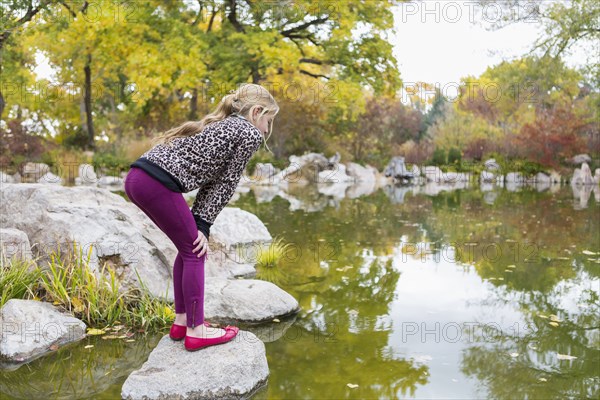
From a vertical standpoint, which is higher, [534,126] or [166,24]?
[166,24]

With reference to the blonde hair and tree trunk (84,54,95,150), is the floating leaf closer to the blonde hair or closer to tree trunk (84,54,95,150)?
the blonde hair

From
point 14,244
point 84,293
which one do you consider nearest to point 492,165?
point 84,293

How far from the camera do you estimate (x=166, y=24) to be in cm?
1634

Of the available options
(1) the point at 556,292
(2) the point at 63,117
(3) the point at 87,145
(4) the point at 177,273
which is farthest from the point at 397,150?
(4) the point at 177,273

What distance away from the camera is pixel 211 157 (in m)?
2.91

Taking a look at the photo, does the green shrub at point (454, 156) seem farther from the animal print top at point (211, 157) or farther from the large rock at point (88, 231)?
the animal print top at point (211, 157)

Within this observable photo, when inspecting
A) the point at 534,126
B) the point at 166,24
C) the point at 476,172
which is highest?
the point at 166,24

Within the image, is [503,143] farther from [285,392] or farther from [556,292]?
[285,392]

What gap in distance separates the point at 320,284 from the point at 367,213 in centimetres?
582

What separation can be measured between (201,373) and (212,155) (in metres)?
1.13

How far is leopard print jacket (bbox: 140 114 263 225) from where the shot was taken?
A: 289 centimetres

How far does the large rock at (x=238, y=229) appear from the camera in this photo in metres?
6.95

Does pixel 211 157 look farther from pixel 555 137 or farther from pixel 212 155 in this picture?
pixel 555 137

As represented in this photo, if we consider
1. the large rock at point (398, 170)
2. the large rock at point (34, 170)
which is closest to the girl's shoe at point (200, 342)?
the large rock at point (34, 170)
